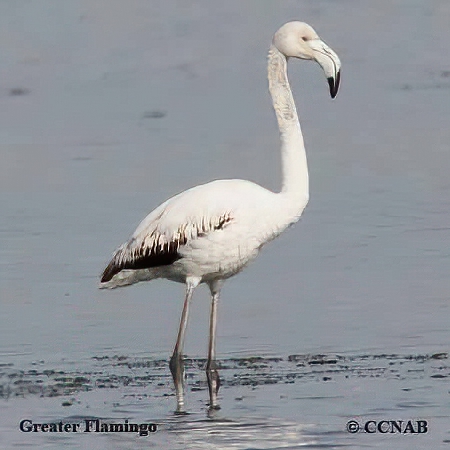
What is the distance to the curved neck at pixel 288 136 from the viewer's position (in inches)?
435

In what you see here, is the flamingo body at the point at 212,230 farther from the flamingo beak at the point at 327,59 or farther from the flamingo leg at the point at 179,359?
the flamingo beak at the point at 327,59

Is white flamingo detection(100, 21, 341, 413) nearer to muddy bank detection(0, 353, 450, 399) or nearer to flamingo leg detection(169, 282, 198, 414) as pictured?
flamingo leg detection(169, 282, 198, 414)

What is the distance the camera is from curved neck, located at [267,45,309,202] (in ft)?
36.2

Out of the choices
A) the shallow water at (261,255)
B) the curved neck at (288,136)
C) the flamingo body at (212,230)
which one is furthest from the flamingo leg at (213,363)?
the curved neck at (288,136)

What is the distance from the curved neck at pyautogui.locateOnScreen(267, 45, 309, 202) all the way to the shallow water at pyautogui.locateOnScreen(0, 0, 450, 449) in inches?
47.3

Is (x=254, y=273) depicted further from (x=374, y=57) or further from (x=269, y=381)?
(x=374, y=57)

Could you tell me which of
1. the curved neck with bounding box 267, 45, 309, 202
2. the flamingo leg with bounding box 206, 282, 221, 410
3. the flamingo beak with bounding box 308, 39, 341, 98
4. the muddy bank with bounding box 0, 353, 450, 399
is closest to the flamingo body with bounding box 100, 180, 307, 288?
the curved neck with bounding box 267, 45, 309, 202

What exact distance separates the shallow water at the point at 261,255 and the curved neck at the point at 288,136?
3.94ft

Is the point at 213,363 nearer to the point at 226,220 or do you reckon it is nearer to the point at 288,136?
the point at 226,220

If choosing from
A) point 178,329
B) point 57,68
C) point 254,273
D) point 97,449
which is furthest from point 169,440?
point 57,68

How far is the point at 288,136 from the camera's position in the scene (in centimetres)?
1118

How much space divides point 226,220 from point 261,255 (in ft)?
10.4

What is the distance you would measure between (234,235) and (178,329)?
1249mm

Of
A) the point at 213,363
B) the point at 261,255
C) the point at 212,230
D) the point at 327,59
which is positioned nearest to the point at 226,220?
the point at 212,230
